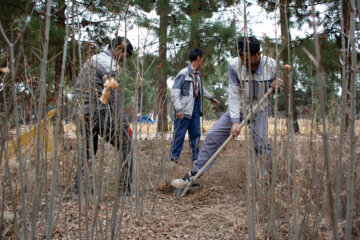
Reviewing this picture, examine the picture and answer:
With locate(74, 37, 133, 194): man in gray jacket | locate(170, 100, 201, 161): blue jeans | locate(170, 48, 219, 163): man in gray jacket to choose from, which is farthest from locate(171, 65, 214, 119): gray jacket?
locate(74, 37, 133, 194): man in gray jacket

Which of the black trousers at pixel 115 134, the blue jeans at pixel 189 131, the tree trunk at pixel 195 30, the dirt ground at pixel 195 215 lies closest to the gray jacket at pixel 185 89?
the blue jeans at pixel 189 131

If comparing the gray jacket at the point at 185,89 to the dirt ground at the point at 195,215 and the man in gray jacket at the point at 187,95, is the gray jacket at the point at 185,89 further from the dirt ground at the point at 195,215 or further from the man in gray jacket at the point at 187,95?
the dirt ground at the point at 195,215

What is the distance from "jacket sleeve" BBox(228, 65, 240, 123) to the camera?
2.49 meters

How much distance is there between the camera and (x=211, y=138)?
8.95 ft

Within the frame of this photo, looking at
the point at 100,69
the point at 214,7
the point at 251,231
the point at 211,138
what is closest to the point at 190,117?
the point at 211,138

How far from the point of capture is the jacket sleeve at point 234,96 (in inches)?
98.0

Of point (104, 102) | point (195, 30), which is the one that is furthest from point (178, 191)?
point (195, 30)


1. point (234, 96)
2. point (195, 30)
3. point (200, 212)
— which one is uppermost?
point (195, 30)

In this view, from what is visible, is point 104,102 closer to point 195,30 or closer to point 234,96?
point 234,96

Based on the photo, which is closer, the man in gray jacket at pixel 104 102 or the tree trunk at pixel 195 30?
the man in gray jacket at pixel 104 102

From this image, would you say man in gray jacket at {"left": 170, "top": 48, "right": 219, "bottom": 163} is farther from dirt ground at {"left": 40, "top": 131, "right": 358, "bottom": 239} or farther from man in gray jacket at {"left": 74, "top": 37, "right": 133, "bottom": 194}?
man in gray jacket at {"left": 74, "top": 37, "right": 133, "bottom": 194}

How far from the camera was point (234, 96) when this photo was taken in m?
2.57

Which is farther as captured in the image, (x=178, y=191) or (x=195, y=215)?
(x=178, y=191)

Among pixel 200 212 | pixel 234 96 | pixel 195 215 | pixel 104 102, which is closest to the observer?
pixel 104 102
